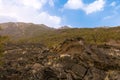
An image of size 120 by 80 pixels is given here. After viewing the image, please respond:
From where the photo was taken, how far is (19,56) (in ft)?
252

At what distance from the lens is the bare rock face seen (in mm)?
61372

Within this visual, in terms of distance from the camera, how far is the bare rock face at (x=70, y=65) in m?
61.4

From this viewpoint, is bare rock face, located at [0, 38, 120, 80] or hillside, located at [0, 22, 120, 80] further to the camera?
bare rock face, located at [0, 38, 120, 80]

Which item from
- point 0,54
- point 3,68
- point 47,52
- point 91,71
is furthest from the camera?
point 47,52

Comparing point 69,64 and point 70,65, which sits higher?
point 69,64

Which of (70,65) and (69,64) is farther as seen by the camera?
(69,64)

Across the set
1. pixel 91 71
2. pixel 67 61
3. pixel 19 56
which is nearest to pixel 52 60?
pixel 67 61

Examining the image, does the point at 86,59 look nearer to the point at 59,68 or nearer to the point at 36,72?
the point at 59,68

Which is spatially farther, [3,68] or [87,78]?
[3,68]

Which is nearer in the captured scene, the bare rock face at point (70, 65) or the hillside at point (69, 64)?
the hillside at point (69, 64)

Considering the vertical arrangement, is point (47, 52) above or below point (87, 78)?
above

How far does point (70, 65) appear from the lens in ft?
207

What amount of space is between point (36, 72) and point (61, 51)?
953cm

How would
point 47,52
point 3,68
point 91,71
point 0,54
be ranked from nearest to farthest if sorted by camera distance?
point 0,54
point 91,71
point 3,68
point 47,52
